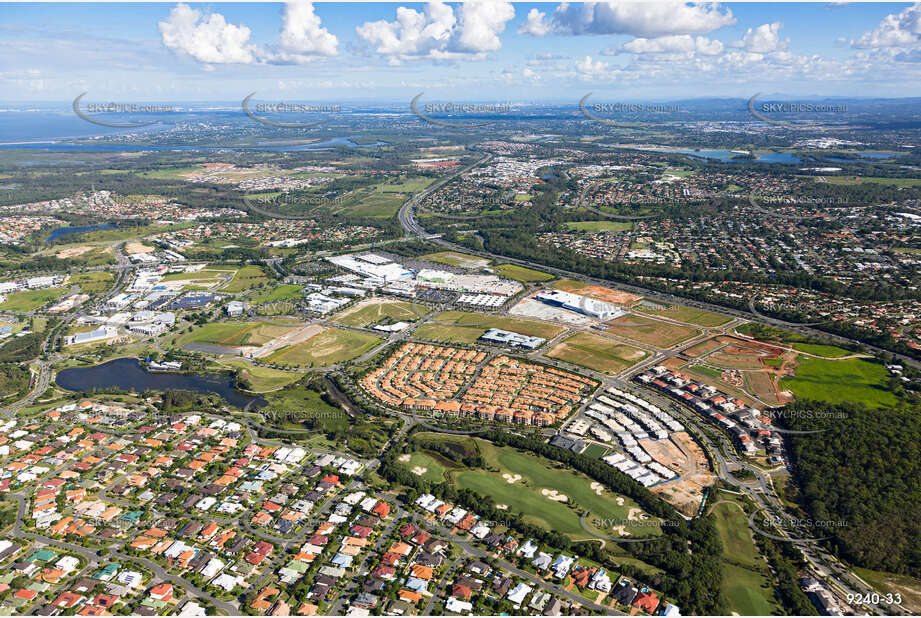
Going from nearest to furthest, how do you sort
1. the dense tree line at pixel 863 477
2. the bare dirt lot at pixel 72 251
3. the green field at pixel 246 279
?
the dense tree line at pixel 863 477 < the green field at pixel 246 279 < the bare dirt lot at pixel 72 251

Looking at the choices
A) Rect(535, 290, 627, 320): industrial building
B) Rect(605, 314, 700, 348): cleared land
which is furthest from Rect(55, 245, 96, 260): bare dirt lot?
Rect(605, 314, 700, 348): cleared land

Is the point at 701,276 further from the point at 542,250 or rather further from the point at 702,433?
the point at 702,433

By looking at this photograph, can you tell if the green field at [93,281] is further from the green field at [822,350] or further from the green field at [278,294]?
the green field at [822,350]

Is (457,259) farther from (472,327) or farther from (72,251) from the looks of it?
(72,251)

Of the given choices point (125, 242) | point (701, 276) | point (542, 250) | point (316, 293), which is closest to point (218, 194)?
point (125, 242)

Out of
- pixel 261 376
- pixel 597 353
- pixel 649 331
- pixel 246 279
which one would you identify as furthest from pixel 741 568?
pixel 246 279

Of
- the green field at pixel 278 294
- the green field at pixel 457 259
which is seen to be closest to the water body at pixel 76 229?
the green field at pixel 278 294
